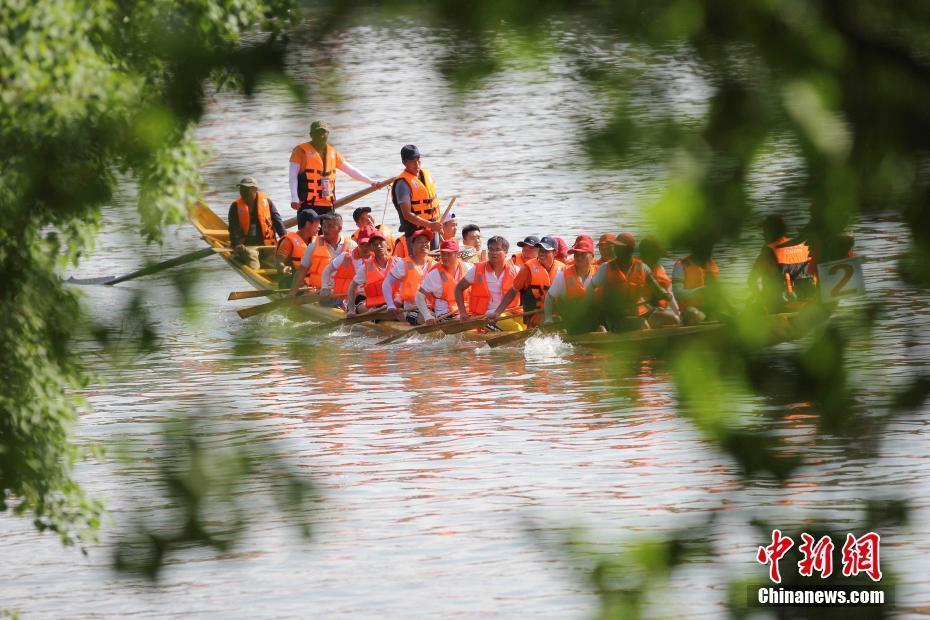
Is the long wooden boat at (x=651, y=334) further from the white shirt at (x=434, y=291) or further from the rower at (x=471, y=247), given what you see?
the rower at (x=471, y=247)

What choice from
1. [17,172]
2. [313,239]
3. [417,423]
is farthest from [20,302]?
[313,239]

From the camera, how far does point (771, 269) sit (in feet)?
4.66

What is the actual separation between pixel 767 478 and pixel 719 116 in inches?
13.1

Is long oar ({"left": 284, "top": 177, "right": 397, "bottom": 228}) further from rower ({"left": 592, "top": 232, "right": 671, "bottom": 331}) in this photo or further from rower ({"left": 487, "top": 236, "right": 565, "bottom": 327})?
rower ({"left": 592, "top": 232, "right": 671, "bottom": 331})

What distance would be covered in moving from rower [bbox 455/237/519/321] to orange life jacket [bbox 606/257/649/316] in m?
→ 14.5

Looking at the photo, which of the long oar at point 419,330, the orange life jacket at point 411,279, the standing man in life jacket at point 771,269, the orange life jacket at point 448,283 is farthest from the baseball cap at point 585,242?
the orange life jacket at point 411,279

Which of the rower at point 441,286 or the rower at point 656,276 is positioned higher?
the rower at point 656,276

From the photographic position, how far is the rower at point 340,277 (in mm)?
17938

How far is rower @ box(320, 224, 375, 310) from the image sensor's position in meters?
17.9

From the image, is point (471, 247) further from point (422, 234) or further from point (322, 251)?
point (322, 251)

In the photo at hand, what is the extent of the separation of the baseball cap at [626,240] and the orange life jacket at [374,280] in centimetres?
1591

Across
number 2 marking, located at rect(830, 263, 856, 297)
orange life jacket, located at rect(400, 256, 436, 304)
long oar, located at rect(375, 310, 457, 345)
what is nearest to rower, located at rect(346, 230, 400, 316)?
orange life jacket, located at rect(400, 256, 436, 304)

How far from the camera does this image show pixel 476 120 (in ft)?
4.49

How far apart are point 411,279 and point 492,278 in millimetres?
1349
